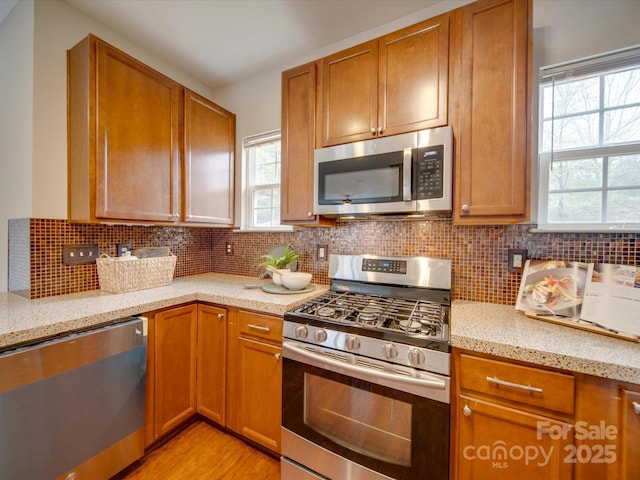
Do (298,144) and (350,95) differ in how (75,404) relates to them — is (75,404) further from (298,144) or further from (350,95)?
(350,95)

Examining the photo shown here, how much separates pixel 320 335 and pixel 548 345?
0.87 m

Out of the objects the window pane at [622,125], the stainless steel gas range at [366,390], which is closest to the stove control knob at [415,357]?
the stainless steel gas range at [366,390]

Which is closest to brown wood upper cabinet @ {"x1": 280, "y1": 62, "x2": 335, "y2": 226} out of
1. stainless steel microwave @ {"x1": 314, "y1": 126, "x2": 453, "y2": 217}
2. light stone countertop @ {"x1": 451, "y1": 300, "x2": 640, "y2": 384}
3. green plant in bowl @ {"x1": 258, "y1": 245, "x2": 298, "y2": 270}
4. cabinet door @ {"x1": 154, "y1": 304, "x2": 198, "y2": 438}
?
stainless steel microwave @ {"x1": 314, "y1": 126, "x2": 453, "y2": 217}

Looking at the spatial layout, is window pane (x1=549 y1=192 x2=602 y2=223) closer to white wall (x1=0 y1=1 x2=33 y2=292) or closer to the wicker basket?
the wicker basket

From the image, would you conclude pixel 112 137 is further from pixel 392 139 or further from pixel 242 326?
pixel 392 139

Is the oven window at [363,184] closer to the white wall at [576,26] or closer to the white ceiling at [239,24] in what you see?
the white wall at [576,26]

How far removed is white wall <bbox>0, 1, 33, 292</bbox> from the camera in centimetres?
152

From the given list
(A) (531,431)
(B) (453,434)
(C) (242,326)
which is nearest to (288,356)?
(C) (242,326)

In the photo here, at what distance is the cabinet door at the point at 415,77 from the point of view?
138 centimetres

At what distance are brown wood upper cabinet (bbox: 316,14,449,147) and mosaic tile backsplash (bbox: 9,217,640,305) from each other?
0.63 meters

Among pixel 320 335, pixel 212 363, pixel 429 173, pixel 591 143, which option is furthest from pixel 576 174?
pixel 212 363

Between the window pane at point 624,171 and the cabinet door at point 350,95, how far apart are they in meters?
1.21

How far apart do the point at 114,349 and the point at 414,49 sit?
2.21m

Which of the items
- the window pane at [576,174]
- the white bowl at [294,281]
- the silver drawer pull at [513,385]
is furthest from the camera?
the white bowl at [294,281]
